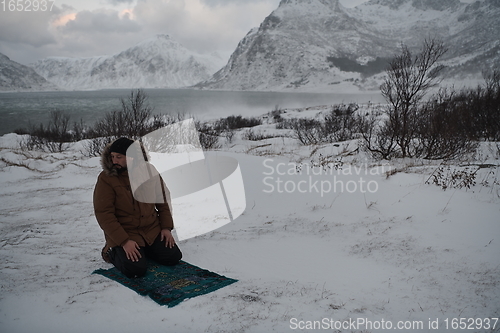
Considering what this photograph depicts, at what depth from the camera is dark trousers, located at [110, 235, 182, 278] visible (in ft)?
9.58

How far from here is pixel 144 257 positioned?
10.1 feet

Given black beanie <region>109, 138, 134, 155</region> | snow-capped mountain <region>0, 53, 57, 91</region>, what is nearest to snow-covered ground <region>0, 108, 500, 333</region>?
black beanie <region>109, 138, 134, 155</region>

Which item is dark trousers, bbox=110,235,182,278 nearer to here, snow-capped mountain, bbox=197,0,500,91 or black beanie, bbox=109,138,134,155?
black beanie, bbox=109,138,134,155

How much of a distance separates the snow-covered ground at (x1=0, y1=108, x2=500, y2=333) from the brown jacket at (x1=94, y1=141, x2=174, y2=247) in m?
0.50

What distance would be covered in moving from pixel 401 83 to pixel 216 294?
9.01 m

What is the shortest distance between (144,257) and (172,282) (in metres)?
0.44

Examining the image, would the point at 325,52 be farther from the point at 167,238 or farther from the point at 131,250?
the point at 131,250

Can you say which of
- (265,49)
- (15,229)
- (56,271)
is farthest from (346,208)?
(265,49)

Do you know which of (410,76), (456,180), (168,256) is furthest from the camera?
(410,76)

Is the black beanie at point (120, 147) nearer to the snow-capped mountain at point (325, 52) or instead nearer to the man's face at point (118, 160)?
the man's face at point (118, 160)

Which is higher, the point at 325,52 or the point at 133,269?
the point at 325,52

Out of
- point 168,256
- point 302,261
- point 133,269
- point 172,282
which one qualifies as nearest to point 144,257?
point 133,269

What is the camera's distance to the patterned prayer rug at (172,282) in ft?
8.57

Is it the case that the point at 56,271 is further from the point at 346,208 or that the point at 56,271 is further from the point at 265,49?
the point at 265,49
